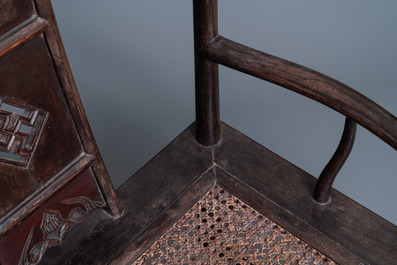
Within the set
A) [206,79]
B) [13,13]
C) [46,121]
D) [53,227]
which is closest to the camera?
[13,13]

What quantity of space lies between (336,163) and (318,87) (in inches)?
6.1

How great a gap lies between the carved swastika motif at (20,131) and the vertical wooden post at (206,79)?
29 centimetres

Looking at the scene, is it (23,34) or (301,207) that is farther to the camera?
(301,207)

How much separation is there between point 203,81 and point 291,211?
25 cm

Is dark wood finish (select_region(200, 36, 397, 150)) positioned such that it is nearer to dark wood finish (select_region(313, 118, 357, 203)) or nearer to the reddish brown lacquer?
dark wood finish (select_region(313, 118, 357, 203))

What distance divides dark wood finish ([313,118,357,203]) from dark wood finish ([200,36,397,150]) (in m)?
0.04

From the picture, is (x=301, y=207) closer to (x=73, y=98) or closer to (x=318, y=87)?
(x=318, y=87)

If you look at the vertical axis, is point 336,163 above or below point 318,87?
below

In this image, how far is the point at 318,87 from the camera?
2.89 feet

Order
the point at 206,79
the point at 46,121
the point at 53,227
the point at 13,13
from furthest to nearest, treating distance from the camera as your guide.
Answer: the point at 206,79, the point at 53,227, the point at 46,121, the point at 13,13

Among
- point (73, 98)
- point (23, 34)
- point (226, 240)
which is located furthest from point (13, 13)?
point (226, 240)

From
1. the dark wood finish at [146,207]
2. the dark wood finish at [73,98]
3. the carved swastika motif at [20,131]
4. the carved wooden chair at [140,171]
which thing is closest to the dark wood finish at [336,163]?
the carved wooden chair at [140,171]

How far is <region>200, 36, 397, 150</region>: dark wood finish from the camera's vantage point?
849 millimetres

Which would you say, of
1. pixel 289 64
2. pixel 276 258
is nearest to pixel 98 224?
pixel 276 258
